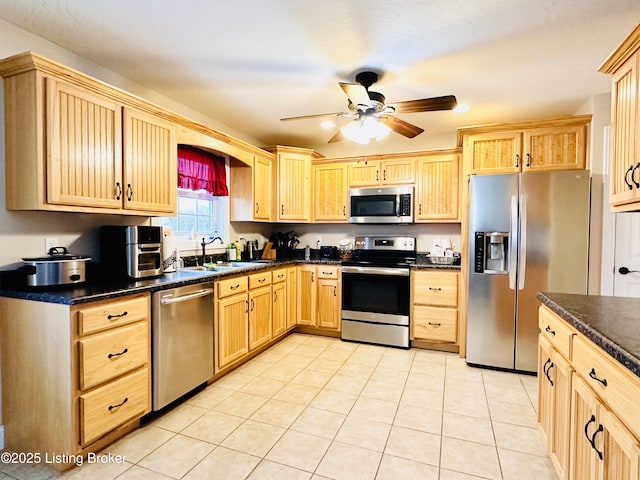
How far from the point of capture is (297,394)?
259cm

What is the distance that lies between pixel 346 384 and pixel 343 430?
64 centimetres

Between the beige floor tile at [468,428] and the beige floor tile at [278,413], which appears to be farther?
the beige floor tile at [278,413]

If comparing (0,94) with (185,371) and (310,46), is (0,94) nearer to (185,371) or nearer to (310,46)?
(310,46)

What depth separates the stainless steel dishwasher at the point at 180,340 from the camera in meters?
2.19

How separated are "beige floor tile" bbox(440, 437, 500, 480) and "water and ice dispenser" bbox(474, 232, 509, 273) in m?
1.56

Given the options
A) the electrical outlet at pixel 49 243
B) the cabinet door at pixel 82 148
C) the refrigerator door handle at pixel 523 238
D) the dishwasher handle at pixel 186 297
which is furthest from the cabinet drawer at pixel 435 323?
the electrical outlet at pixel 49 243

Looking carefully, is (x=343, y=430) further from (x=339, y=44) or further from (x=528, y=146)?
(x=528, y=146)

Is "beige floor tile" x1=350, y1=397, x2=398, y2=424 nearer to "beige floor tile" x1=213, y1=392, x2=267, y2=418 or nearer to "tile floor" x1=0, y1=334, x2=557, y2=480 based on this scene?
"tile floor" x1=0, y1=334, x2=557, y2=480

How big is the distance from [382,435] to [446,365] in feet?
4.55

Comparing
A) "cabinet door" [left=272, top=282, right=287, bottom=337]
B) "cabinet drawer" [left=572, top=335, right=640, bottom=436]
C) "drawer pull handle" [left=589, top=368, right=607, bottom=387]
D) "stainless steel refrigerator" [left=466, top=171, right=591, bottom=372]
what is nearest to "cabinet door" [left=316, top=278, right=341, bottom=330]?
"cabinet door" [left=272, top=282, right=287, bottom=337]

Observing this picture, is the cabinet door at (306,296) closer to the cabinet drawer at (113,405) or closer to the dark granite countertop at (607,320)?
the cabinet drawer at (113,405)

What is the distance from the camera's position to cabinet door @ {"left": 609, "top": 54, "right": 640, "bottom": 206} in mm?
1439

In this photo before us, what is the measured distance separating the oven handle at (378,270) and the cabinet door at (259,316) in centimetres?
94

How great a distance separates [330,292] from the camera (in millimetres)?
3943
